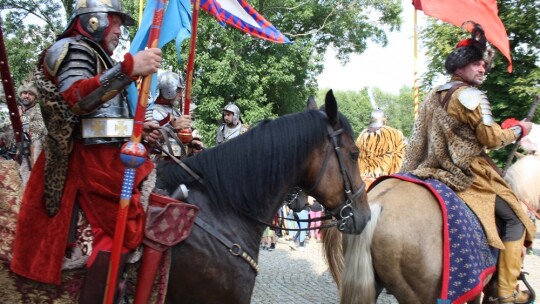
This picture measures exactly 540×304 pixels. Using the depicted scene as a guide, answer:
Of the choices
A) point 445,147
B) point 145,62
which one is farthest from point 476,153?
point 145,62

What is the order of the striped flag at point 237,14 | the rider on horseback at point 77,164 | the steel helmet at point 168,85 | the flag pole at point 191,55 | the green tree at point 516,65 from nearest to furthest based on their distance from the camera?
1. the rider on horseback at point 77,164
2. the flag pole at point 191,55
3. the striped flag at point 237,14
4. the steel helmet at point 168,85
5. the green tree at point 516,65

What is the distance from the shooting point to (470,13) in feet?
14.8

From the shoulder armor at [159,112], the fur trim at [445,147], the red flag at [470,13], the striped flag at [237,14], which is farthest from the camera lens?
the shoulder armor at [159,112]

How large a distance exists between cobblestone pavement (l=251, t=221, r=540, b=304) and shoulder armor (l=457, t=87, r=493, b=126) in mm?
3320

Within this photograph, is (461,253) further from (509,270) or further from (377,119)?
(377,119)

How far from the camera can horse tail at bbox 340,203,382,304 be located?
12.7ft

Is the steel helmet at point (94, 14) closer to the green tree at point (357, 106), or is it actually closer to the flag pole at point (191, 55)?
the flag pole at point (191, 55)

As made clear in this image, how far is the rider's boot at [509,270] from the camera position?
13.3 ft

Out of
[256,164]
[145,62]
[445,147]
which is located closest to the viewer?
[145,62]

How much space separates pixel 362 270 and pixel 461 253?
2.58 ft

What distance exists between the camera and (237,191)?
9.11 ft

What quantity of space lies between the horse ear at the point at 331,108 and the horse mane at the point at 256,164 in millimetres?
59

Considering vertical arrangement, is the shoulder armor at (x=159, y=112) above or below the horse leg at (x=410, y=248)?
above

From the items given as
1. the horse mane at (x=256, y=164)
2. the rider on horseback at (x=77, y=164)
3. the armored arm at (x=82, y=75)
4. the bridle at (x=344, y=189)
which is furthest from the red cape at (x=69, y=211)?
the bridle at (x=344, y=189)
